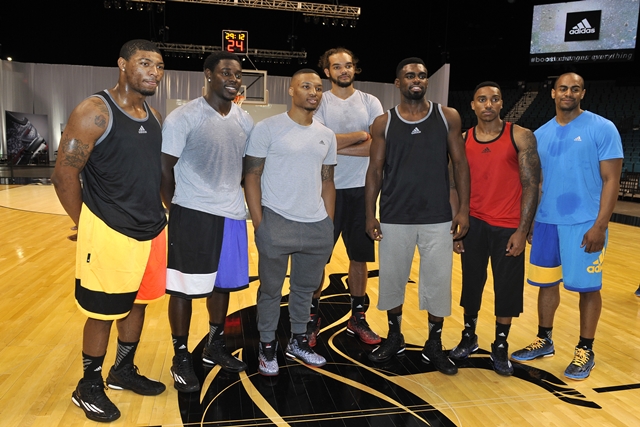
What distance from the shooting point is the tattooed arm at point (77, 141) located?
6.50ft

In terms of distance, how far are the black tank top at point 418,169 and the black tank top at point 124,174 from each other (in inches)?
46.2

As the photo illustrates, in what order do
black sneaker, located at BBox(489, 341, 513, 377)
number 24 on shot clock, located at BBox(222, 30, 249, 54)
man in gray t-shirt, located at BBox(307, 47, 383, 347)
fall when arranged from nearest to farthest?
black sneaker, located at BBox(489, 341, 513, 377) → man in gray t-shirt, located at BBox(307, 47, 383, 347) → number 24 on shot clock, located at BBox(222, 30, 249, 54)

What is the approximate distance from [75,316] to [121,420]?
1546 millimetres

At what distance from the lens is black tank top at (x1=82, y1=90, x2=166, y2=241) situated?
2068mm

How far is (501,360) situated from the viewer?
8.95ft

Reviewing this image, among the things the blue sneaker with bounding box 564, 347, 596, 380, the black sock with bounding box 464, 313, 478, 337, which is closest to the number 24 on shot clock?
the black sock with bounding box 464, 313, 478, 337

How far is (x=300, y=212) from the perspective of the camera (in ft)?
8.32

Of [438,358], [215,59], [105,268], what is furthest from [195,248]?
[438,358]

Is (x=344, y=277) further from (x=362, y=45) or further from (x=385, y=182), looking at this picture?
(x=362, y=45)

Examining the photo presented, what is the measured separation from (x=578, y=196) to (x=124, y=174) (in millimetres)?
2216

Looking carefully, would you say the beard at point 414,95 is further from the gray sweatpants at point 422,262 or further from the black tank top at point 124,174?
the black tank top at point 124,174

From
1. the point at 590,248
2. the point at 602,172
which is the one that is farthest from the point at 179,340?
the point at 602,172

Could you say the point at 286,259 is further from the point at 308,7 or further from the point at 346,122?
the point at 308,7

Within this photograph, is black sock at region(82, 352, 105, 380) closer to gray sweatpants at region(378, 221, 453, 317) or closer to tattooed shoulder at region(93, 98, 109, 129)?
tattooed shoulder at region(93, 98, 109, 129)
